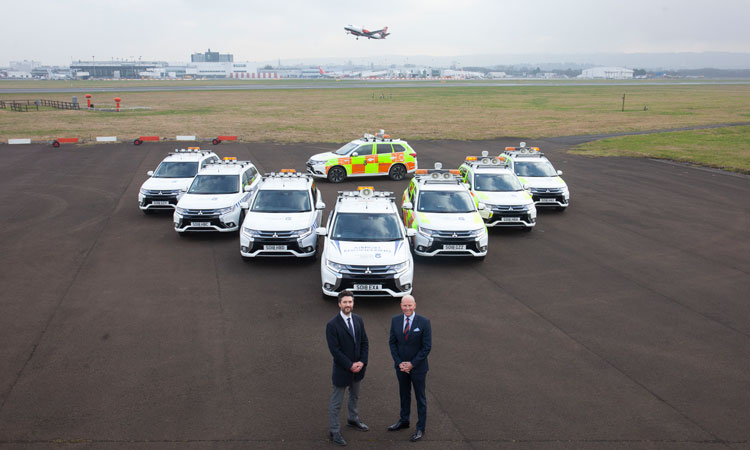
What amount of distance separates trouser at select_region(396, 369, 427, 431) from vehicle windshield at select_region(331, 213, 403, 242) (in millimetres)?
5208

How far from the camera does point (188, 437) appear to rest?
21.1ft

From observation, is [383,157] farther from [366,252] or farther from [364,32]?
[364,32]

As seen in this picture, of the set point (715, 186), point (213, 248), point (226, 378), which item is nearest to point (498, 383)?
point (226, 378)

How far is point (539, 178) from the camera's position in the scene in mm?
19094

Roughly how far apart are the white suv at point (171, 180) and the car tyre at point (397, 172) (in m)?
7.58

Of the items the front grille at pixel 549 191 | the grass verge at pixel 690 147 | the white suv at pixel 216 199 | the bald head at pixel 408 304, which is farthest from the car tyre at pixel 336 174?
the bald head at pixel 408 304

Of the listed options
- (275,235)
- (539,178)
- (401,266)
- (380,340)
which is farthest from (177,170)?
(380,340)

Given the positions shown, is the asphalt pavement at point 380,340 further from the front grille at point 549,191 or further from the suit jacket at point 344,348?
the front grille at point 549,191

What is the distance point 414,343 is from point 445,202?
849 cm

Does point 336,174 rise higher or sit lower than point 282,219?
lower

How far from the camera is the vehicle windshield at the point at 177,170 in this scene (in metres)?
18.6

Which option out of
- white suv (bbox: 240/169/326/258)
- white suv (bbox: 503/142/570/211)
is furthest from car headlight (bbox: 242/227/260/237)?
white suv (bbox: 503/142/570/211)

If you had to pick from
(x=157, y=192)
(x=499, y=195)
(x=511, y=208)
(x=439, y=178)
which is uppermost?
(x=439, y=178)

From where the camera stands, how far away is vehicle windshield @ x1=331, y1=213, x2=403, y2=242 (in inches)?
454
